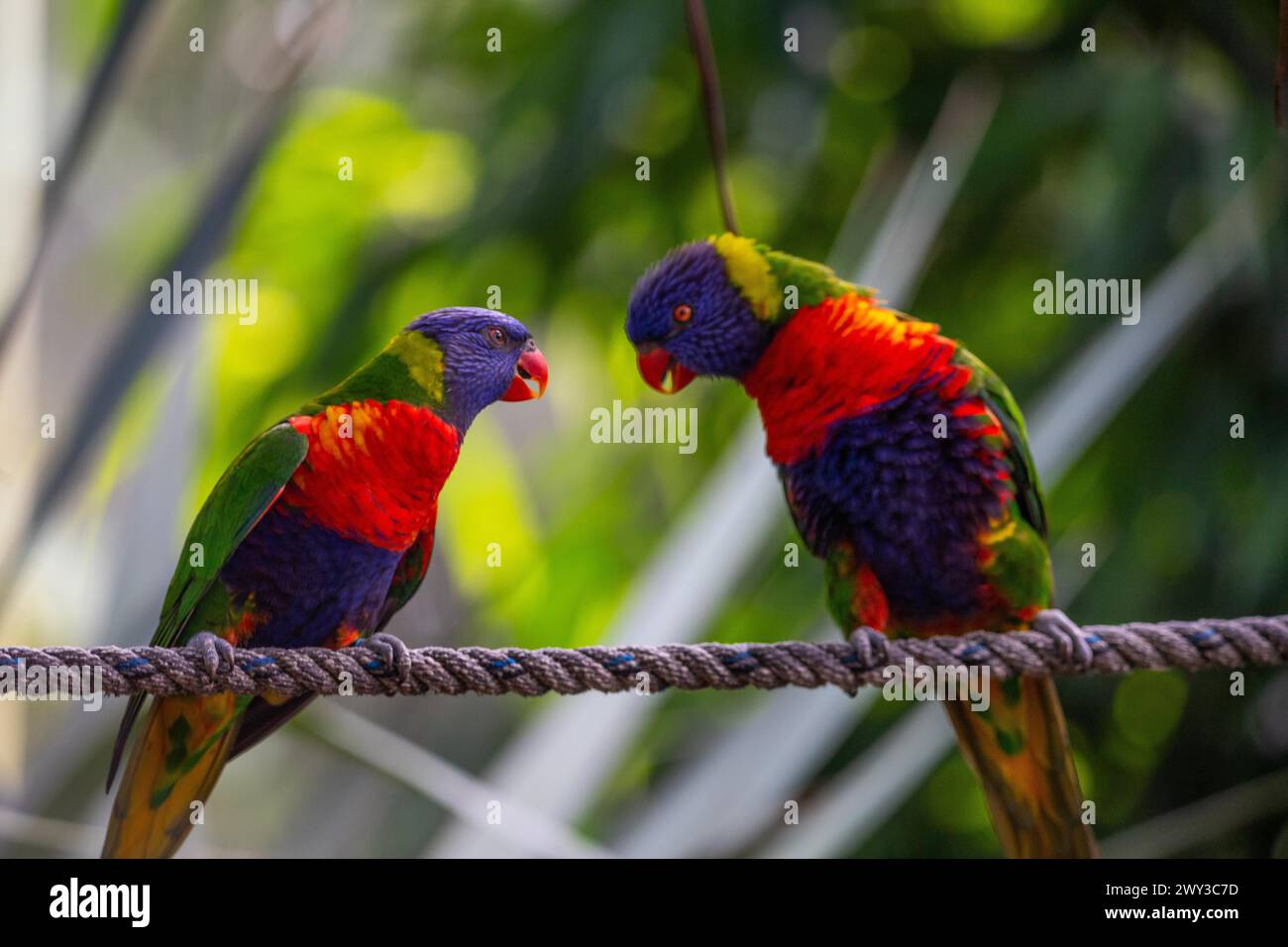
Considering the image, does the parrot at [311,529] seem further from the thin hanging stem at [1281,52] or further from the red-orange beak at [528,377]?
the thin hanging stem at [1281,52]

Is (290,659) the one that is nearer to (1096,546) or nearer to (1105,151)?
(1096,546)

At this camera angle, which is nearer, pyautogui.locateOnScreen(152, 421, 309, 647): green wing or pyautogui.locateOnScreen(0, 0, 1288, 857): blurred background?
pyautogui.locateOnScreen(152, 421, 309, 647): green wing

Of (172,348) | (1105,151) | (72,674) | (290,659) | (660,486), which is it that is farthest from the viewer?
(660,486)

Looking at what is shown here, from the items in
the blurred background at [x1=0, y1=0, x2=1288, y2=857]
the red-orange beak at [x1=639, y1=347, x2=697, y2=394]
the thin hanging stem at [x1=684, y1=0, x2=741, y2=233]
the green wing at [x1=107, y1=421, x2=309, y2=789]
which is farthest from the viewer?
the blurred background at [x1=0, y1=0, x2=1288, y2=857]

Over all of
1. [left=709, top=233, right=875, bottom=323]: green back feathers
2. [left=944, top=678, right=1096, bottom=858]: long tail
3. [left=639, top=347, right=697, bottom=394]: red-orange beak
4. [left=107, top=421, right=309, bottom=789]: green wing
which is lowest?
[left=944, top=678, right=1096, bottom=858]: long tail

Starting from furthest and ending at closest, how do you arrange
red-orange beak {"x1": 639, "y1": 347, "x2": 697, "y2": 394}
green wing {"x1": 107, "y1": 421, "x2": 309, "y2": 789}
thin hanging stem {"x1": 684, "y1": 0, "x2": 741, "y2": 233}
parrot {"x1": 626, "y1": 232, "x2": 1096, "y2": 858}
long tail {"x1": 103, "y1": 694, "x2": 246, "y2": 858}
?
red-orange beak {"x1": 639, "y1": 347, "x2": 697, "y2": 394} → parrot {"x1": 626, "y1": 232, "x2": 1096, "y2": 858} → long tail {"x1": 103, "y1": 694, "x2": 246, "y2": 858} → green wing {"x1": 107, "y1": 421, "x2": 309, "y2": 789} → thin hanging stem {"x1": 684, "y1": 0, "x2": 741, "y2": 233}

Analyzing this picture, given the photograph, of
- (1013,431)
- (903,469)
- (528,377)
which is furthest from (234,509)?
(1013,431)

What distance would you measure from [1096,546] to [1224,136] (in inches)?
58.7

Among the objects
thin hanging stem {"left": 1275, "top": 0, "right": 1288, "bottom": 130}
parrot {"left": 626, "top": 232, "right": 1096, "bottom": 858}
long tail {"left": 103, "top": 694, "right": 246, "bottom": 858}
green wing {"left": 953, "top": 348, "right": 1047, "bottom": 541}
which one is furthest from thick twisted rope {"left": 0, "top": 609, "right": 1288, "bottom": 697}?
thin hanging stem {"left": 1275, "top": 0, "right": 1288, "bottom": 130}

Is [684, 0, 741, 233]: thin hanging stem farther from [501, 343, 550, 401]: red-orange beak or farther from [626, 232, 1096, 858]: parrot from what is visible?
[626, 232, 1096, 858]: parrot

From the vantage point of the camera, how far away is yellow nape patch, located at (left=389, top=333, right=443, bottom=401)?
2.16 metres

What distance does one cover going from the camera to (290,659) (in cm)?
190

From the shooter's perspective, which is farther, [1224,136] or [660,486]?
[660,486]
